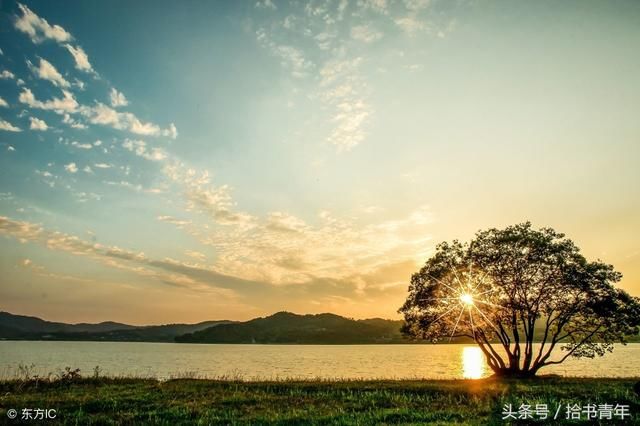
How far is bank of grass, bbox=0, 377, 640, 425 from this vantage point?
17.6 metres

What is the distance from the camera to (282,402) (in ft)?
76.3

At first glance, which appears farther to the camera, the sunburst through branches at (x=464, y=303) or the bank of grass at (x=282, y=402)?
the sunburst through branches at (x=464, y=303)

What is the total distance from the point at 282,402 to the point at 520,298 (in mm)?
30418

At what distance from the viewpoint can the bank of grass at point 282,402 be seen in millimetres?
17641

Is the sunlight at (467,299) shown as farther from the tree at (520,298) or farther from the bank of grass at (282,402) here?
the bank of grass at (282,402)

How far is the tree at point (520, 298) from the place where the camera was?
4109 centimetres

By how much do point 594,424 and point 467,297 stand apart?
96.9 feet

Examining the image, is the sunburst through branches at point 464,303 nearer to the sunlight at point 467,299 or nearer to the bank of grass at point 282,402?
the sunlight at point 467,299

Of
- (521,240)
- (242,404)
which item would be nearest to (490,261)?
(521,240)

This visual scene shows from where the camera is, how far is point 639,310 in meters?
40.6

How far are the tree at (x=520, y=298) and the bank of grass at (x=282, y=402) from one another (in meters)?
14.9

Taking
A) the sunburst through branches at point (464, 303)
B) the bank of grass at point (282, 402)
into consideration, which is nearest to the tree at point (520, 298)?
the sunburst through branches at point (464, 303)

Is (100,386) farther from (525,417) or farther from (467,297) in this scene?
(467,297)

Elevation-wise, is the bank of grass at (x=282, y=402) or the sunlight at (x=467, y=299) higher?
the sunlight at (x=467, y=299)
